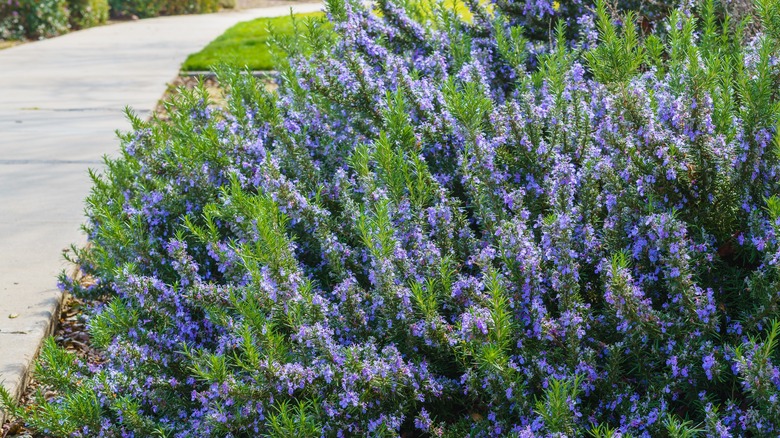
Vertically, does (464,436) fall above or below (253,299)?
below

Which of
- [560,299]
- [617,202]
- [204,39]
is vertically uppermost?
[617,202]

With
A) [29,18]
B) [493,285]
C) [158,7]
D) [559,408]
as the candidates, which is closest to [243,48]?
[29,18]

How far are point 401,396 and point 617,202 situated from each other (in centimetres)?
89

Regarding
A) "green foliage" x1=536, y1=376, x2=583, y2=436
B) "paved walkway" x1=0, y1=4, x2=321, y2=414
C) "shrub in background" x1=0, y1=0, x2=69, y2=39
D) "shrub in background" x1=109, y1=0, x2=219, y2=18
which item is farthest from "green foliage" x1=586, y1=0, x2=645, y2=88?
"shrub in background" x1=109, y1=0, x2=219, y2=18

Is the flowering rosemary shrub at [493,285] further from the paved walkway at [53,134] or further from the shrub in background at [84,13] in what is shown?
the shrub in background at [84,13]

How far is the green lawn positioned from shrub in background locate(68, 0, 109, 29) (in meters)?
3.46

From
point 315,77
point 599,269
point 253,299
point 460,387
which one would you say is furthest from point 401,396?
point 315,77

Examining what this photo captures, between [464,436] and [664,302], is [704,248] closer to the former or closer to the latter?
[664,302]

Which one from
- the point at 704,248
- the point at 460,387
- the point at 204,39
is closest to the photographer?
the point at 704,248

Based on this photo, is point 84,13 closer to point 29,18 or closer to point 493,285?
point 29,18

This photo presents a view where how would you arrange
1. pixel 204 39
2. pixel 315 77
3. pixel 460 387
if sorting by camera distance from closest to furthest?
pixel 460 387
pixel 315 77
pixel 204 39

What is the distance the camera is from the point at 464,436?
2564 mm

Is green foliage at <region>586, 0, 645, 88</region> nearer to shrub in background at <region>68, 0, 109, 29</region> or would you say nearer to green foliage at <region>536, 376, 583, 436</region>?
green foliage at <region>536, 376, 583, 436</region>

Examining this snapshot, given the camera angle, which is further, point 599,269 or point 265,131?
Answer: point 265,131
